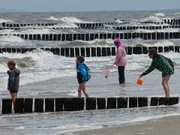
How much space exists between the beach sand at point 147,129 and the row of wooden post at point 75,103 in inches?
88.6

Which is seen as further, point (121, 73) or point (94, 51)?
point (94, 51)

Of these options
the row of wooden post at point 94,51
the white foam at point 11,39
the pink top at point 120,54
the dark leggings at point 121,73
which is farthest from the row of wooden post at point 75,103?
the white foam at point 11,39

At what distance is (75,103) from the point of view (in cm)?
1393

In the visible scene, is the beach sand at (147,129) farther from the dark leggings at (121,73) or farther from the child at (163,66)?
the dark leggings at (121,73)

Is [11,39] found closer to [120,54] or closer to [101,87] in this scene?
[120,54]

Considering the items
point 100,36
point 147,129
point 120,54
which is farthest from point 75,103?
point 100,36

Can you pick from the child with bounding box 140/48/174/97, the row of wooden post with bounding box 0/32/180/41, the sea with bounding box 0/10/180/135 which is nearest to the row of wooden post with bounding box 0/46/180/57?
the sea with bounding box 0/10/180/135

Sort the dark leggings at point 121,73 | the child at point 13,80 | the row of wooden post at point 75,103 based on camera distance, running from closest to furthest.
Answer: the row of wooden post at point 75,103
the child at point 13,80
the dark leggings at point 121,73

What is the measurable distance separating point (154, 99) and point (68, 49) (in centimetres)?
1929

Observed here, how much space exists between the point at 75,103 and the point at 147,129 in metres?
3.08

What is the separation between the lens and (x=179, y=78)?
68.8ft

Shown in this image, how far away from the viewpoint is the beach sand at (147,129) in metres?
10.9

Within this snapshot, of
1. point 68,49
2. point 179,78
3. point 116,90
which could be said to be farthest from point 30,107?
point 68,49

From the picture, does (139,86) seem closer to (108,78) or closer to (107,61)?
(108,78)
